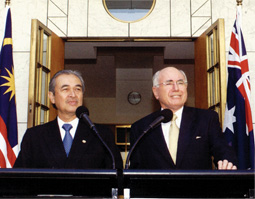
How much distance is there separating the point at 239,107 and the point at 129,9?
76.4 inches

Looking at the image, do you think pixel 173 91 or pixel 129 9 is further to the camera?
pixel 129 9

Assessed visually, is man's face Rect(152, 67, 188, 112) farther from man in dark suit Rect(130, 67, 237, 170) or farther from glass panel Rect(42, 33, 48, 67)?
glass panel Rect(42, 33, 48, 67)

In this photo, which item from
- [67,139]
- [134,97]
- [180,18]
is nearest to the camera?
[67,139]

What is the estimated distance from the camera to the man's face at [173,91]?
2.54 m

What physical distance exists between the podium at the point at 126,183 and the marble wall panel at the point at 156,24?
140 inches

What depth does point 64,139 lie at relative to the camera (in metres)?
2.41

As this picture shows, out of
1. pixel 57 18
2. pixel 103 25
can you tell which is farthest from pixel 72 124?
pixel 57 18

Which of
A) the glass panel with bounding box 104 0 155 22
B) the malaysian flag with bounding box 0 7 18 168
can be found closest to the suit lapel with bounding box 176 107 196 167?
the malaysian flag with bounding box 0 7 18 168

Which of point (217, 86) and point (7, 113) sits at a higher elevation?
point (217, 86)

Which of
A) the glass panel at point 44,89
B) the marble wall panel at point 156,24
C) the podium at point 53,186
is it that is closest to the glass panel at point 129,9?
the marble wall panel at point 156,24

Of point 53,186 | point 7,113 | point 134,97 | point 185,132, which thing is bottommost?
point 53,186

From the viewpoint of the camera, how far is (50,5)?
15.5 ft

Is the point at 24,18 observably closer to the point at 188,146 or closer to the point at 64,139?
the point at 64,139

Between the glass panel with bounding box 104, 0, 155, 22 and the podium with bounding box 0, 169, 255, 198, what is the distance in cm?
367
